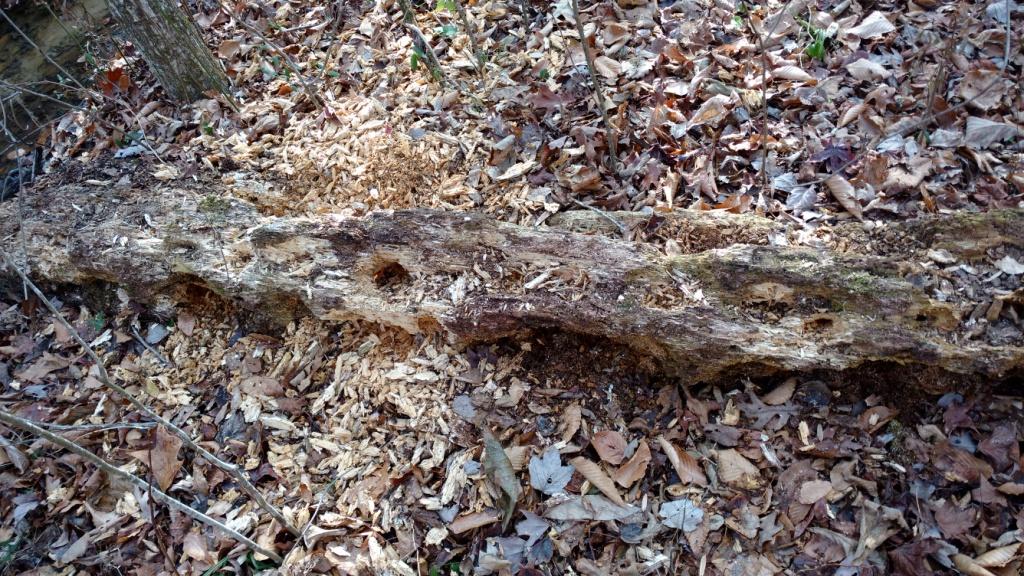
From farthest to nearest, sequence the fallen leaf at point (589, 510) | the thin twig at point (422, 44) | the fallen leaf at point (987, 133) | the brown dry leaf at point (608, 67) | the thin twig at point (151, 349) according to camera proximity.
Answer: the thin twig at point (422, 44), the brown dry leaf at point (608, 67), the thin twig at point (151, 349), the fallen leaf at point (987, 133), the fallen leaf at point (589, 510)

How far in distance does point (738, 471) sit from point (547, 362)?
816mm

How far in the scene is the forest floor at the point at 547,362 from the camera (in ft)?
7.05

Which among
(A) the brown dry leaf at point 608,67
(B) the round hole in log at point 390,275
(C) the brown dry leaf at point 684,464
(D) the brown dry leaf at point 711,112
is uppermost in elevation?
(A) the brown dry leaf at point 608,67

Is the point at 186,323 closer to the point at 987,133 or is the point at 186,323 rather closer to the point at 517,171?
the point at 517,171

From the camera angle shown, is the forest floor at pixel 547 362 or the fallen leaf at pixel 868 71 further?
the fallen leaf at pixel 868 71

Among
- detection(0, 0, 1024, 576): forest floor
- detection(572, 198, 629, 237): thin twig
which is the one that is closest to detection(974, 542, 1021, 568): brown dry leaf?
detection(0, 0, 1024, 576): forest floor

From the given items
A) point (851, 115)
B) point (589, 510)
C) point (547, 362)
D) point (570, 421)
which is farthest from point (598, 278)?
point (851, 115)

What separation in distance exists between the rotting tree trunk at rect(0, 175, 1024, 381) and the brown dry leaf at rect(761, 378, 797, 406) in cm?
13

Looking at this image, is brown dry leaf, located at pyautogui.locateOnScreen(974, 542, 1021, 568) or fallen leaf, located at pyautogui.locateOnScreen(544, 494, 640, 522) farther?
fallen leaf, located at pyautogui.locateOnScreen(544, 494, 640, 522)

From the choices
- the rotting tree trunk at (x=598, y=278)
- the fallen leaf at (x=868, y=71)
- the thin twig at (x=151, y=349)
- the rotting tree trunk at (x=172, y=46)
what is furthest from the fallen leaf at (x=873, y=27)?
the thin twig at (x=151, y=349)

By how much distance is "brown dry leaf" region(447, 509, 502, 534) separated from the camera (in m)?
2.25

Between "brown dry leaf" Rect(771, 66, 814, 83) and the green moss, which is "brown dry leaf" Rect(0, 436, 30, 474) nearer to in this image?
the green moss

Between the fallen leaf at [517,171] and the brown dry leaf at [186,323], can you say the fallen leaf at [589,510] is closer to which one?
the fallen leaf at [517,171]

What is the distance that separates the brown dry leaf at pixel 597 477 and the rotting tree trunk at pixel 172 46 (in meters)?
3.21
